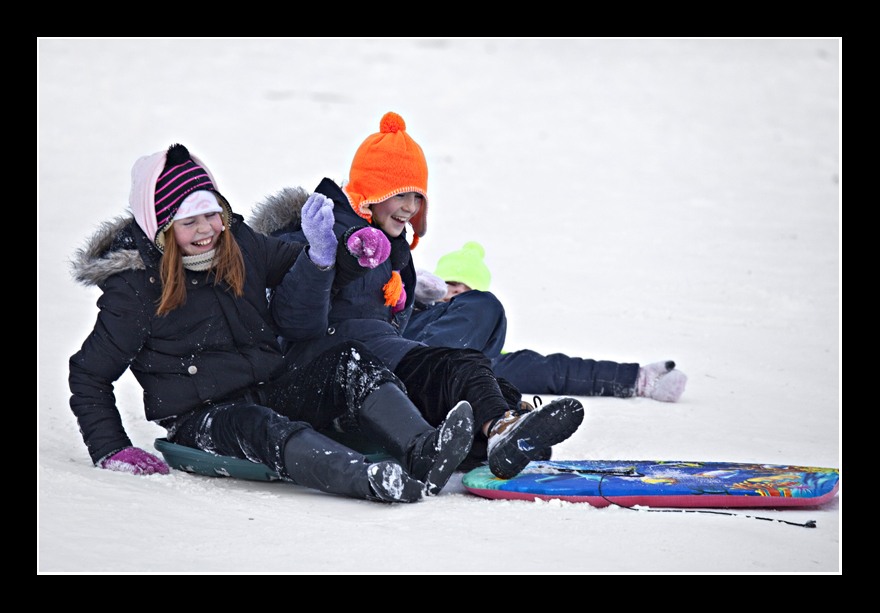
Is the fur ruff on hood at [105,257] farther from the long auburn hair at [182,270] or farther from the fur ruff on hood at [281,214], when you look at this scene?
the fur ruff on hood at [281,214]

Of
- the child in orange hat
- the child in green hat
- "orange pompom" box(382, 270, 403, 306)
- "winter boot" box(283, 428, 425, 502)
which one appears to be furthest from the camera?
the child in green hat

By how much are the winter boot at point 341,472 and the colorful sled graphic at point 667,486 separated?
0.95 ft

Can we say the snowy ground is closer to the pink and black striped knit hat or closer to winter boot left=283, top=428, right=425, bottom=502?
winter boot left=283, top=428, right=425, bottom=502

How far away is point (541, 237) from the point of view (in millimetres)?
7180

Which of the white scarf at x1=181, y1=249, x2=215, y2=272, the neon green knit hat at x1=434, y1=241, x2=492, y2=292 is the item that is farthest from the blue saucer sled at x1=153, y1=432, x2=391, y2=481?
the neon green knit hat at x1=434, y1=241, x2=492, y2=292

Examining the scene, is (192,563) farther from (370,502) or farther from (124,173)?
(124,173)

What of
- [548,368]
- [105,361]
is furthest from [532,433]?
[548,368]

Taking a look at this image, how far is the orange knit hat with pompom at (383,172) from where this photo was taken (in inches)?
134

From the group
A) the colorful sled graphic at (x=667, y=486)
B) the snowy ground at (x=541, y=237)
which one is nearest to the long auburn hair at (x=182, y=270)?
the snowy ground at (x=541, y=237)

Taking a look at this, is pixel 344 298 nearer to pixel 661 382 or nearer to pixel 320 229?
pixel 320 229

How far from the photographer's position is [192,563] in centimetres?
210

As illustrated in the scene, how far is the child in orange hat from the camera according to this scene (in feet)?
8.85

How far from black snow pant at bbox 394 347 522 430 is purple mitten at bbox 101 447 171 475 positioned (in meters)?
0.81

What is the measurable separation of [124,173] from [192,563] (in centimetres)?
606
